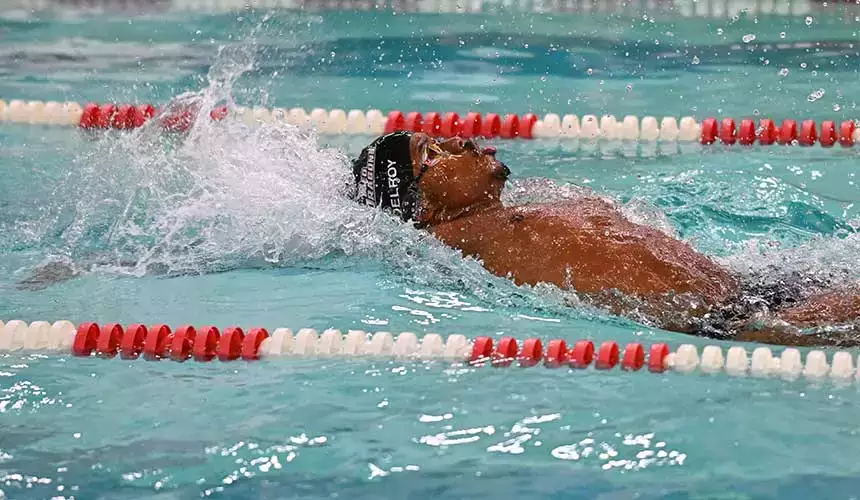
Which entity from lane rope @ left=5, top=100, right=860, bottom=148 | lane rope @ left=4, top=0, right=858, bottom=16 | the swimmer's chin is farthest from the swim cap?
lane rope @ left=4, top=0, right=858, bottom=16

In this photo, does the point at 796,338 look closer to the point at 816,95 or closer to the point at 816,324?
the point at 816,324

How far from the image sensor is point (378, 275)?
3.80 m

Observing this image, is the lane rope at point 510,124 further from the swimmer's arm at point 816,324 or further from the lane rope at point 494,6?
the swimmer's arm at point 816,324

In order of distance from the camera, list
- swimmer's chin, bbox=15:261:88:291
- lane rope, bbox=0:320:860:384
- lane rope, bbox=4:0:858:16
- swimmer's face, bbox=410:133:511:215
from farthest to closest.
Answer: lane rope, bbox=4:0:858:16 < swimmer's chin, bbox=15:261:88:291 < swimmer's face, bbox=410:133:511:215 < lane rope, bbox=0:320:860:384

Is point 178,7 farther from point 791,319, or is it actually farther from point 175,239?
point 791,319

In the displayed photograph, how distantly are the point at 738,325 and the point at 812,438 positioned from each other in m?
0.53

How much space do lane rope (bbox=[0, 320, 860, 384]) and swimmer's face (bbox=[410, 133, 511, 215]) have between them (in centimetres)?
52

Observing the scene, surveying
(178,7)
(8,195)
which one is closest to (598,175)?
(8,195)

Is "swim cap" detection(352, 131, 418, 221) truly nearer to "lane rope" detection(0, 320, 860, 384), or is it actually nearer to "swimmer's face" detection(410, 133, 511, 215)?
"swimmer's face" detection(410, 133, 511, 215)

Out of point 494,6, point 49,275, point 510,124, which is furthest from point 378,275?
point 494,6

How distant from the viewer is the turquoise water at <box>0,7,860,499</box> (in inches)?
102

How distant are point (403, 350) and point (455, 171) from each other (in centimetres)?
62

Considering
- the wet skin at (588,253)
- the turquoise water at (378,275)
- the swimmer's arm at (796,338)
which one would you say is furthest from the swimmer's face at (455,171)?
the swimmer's arm at (796,338)

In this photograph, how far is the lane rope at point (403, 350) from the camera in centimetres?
297
